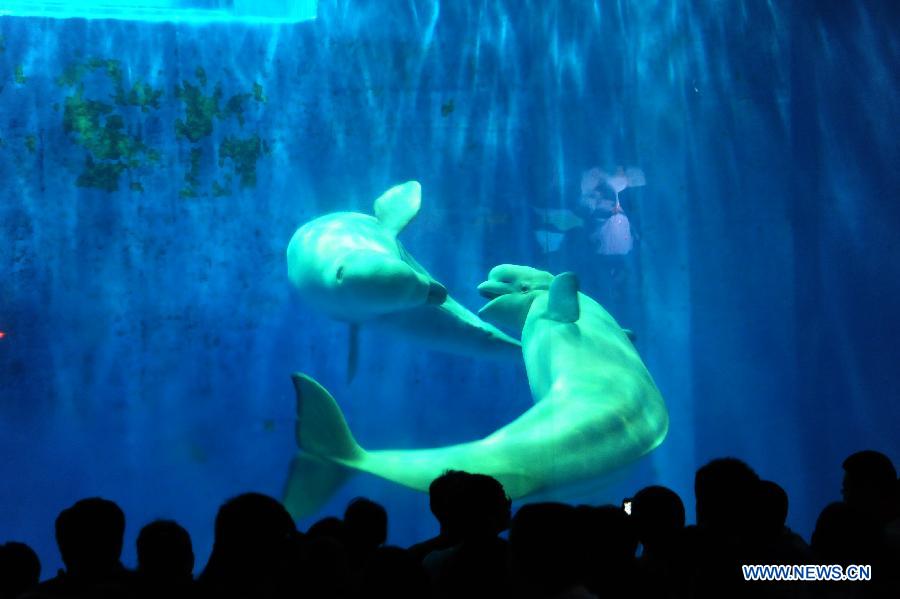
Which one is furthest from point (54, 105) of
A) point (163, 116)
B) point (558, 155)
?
point (558, 155)

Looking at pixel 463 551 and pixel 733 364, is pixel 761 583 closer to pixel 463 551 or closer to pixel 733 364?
pixel 463 551

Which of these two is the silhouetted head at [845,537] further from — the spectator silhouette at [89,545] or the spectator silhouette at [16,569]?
the spectator silhouette at [16,569]

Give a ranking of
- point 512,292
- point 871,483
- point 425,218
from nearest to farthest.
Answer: point 871,483, point 512,292, point 425,218

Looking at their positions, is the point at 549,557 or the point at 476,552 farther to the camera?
the point at 476,552

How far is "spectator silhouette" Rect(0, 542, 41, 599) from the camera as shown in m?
2.48

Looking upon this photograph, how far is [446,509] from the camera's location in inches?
107

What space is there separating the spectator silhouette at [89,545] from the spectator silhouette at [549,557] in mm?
1221

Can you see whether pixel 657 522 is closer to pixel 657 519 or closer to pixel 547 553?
pixel 657 519

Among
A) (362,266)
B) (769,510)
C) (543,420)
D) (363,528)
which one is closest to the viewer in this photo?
(769,510)

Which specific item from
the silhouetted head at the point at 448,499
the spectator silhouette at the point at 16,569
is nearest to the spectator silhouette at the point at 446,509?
the silhouetted head at the point at 448,499

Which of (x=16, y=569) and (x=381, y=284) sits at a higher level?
(x=381, y=284)

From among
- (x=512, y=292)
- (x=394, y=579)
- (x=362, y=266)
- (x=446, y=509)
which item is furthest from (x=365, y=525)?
(x=512, y=292)

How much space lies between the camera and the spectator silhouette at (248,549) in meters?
2.29

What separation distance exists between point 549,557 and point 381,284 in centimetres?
516
